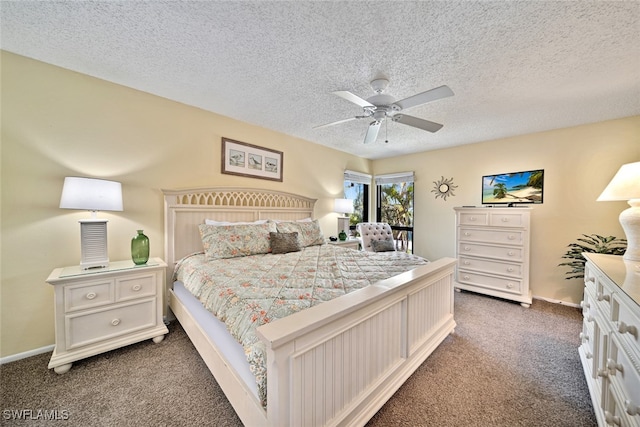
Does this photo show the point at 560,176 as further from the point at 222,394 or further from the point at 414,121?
the point at 222,394

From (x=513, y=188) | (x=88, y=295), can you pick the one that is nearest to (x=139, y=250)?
(x=88, y=295)

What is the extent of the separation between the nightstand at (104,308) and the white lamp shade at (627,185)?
378 cm

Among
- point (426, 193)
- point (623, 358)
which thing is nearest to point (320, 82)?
point (623, 358)

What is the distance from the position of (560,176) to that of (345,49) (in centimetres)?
366

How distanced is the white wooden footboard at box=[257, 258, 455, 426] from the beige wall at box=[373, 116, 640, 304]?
2635 mm

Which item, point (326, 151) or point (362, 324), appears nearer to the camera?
point (362, 324)

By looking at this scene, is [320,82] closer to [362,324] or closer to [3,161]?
[362,324]

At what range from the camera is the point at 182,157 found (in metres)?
2.78

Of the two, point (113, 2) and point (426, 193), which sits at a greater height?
point (113, 2)

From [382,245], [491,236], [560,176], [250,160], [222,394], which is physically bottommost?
[222,394]

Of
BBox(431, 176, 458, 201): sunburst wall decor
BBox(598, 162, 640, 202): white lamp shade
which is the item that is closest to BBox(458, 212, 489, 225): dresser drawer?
BBox(431, 176, 458, 201): sunburst wall decor

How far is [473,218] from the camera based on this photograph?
11.9 feet

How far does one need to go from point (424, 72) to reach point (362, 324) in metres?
2.09

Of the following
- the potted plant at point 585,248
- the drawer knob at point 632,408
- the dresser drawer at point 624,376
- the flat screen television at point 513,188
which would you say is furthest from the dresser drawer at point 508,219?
the drawer knob at point 632,408
